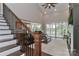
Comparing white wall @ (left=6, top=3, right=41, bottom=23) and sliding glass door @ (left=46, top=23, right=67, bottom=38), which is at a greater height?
white wall @ (left=6, top=3, right=41, bottom=23)

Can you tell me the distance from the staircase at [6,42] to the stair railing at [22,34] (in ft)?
0.29

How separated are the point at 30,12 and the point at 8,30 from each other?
59 cm

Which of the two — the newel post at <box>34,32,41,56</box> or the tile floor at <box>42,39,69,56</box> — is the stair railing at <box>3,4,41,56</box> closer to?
the newel post at <box>34,32,41,56</box>

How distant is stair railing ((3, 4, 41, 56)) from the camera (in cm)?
266

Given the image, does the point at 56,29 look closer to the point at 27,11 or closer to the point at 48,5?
the point at 48,5

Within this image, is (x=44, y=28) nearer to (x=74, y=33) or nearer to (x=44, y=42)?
(x=44, y=42)

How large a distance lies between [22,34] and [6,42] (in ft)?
1.20

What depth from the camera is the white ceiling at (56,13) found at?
262 centimetres

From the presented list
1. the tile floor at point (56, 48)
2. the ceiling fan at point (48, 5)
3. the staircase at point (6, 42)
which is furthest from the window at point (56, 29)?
the staircase at point (6, 42)

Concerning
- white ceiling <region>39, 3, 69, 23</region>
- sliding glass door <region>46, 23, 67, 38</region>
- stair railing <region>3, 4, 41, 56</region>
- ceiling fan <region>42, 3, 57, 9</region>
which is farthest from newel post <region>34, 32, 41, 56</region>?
ceiling fan <region>42, 3, 57, 9</region>

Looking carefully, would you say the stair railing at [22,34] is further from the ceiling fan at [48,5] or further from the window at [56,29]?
the ceiling fan at [48,5]

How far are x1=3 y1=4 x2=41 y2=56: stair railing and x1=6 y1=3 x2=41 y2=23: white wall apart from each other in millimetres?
96

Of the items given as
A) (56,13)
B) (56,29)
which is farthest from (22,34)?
(56,13)

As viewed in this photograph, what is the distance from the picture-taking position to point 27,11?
2629mm
